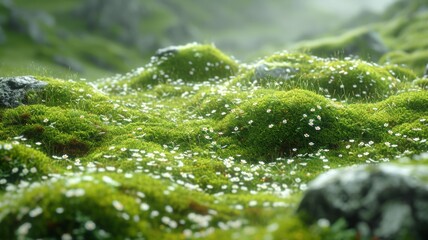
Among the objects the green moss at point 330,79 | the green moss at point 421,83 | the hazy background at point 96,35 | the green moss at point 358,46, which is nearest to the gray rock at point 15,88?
the green moss at point 330,79

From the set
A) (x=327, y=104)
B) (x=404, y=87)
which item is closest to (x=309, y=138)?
(x=327, y=104)

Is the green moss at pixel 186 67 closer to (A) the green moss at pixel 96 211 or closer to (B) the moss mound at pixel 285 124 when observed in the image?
(B) the moss mound at pixel 285 124

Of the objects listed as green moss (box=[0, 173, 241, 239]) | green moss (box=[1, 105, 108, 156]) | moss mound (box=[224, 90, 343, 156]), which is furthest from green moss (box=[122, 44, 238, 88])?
green moss (box=[0, 173, 241, 239])

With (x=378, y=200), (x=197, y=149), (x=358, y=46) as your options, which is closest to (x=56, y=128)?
(x=197, y=149)

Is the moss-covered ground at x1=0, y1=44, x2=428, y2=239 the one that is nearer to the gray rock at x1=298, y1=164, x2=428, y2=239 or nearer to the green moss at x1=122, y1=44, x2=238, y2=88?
the gray rock at x1=298, y1=164, x2=428, y2=239

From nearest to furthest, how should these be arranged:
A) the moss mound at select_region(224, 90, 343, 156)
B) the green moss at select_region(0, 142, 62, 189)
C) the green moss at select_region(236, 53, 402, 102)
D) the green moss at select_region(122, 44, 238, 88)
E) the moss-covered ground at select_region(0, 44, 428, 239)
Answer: the moss-covered ground at select_region(0, 44, 428, 239), the green moss at select_region(0, 142, 62, 189), the moss mound at select_region(224, 90, 343, 156), the green moss at select_region(236, 53, 402, 102), the green moss at select_region(122, 44, 238, 88)

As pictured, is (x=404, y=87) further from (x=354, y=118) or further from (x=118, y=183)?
(x=118, y=183)

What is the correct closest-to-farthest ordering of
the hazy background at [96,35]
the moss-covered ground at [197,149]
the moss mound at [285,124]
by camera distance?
the moss-covered ground at [197,149] → the moss mound at [285,124] → the hazy background at [96,35]
